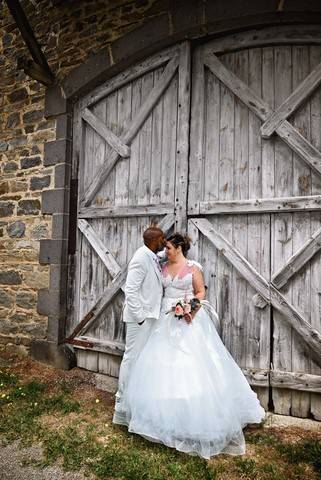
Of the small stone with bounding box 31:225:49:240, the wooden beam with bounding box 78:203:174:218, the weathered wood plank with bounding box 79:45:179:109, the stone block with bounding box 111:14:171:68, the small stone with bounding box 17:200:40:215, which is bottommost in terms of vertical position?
the small stone with bounding box 31:225:49:240

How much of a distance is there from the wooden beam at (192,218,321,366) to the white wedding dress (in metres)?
0.60

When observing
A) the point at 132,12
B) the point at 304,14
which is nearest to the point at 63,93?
the point at 132,12

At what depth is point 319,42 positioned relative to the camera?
3.62m

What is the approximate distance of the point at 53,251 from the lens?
4.90 m

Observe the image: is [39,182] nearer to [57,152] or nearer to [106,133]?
[57,152]

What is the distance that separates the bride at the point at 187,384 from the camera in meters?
2.90

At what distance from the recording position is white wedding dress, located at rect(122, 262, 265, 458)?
9.51 ft

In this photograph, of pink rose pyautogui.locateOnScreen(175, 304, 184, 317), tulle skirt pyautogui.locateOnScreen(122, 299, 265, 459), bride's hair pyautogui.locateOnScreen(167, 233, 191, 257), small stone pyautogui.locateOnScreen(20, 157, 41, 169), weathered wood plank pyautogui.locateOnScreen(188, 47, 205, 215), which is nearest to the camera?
tulle skirt pyautogui.locateOnScreen(122, 299, 265, 459)

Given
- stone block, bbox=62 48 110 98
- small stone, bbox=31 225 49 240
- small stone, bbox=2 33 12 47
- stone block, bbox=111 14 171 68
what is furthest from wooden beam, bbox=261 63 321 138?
small stone, bbox=2 33 12 47

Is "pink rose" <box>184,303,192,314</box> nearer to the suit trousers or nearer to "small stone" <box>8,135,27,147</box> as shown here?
the suit trousers

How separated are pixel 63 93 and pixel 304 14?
3182 millimetres

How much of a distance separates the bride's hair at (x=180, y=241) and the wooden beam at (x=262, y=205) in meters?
0.48

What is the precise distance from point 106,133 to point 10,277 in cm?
261

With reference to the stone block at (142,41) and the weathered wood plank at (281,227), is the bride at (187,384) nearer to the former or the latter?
the weathered wood plank at (281,227)
